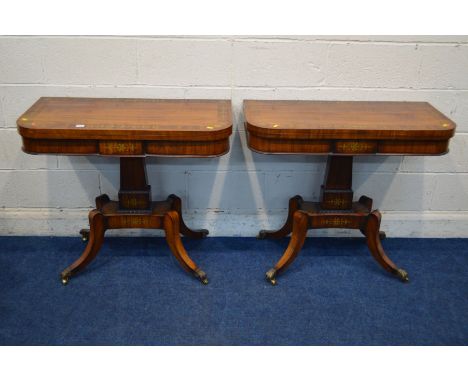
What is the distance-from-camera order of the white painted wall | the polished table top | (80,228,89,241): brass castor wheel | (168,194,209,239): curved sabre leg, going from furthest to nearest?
(80,228,89,241): brass castor wheel → (168,194,209,239): curved sabre leg → the white painted wall → the polished table top

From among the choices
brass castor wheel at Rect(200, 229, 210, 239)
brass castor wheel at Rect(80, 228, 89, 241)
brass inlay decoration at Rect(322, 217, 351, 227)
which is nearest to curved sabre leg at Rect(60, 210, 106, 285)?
brass castor wheel at Rect(80, 228, 89, 241)

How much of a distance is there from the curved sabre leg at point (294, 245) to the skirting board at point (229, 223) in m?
0.33

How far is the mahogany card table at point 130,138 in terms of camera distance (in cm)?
204

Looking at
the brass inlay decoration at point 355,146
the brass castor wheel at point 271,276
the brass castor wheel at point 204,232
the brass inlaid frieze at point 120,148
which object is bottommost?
the brass castor wheel at point 271,276

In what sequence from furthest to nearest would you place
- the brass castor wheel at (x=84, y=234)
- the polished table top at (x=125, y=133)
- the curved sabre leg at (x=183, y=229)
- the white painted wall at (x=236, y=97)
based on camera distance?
the brass castor wheel at (x=84, y=234) < the curved sabre leg at (x=183, y=229) < the white painted wall at (x=236, y=97) < the polished table top at (x=125, y=133)

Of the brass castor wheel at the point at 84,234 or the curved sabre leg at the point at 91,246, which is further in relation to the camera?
the brass castor wheel at the point at 84,234

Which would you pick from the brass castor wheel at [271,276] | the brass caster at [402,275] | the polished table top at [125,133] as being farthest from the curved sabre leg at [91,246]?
the brass caster at [402,275]

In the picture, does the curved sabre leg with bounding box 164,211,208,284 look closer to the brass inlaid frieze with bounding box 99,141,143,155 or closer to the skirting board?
the skirting board

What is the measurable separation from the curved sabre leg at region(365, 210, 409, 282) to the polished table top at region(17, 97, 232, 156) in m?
0.80

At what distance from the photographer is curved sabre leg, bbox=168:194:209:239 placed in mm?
2613

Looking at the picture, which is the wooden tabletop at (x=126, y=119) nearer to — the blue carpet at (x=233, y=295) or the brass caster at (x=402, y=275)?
the blue carpet at (x=233, y=295)

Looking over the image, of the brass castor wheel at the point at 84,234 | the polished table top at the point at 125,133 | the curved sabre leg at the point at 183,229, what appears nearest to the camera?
the polished table top at the point at 125,133

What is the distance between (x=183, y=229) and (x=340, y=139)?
0.98 metres
